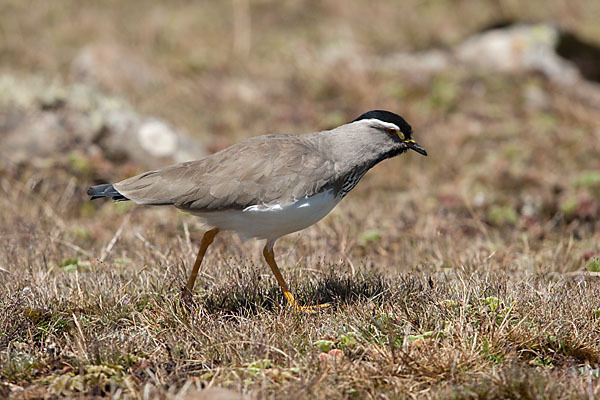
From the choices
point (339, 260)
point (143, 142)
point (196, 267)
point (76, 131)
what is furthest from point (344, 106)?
point (196, 267)

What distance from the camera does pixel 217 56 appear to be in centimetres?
1403

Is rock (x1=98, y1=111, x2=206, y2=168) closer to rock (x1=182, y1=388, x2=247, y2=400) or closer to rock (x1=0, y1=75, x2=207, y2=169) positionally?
rock (x1=0, y1=75, x2=207, y2=169)

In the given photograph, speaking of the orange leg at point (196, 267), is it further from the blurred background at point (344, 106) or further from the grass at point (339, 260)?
the blurred background at point (344, 106)

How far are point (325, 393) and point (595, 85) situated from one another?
10.4 meters

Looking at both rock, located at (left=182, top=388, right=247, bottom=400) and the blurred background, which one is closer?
rock, located at (left=182, top=388, right=247, bottom=400)

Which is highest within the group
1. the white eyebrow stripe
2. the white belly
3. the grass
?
the white eyebrow stripe

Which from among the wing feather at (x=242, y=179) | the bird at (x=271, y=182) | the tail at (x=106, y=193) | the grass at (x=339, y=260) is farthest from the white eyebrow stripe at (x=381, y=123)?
the tail at (x=106, y=193)

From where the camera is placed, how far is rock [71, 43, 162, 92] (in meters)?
12.3

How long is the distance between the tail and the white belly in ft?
1.90

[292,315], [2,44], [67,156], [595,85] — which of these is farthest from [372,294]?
[2,44]

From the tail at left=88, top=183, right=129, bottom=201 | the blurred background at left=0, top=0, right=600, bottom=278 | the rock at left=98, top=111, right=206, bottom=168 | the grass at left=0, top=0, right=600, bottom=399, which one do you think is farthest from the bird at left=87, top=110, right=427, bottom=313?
the rock at left=98, top=111, right=206, bottom=168

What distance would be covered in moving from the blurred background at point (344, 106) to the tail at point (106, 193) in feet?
4.65

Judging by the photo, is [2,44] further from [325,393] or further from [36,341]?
[325,393]

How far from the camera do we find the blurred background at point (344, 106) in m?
7.32
